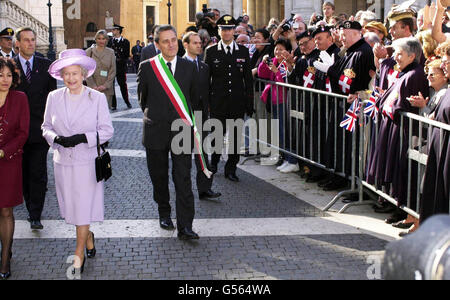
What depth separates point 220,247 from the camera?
5.75 meters

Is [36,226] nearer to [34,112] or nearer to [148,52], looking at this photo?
A: [34,112]

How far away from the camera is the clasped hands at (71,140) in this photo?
5055 millimetres

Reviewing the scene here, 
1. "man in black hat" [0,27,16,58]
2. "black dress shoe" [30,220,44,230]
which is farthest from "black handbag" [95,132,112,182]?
"man in black hat" [0,27,16,58]

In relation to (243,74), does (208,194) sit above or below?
below

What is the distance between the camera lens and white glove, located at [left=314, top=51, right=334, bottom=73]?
7.98 meters

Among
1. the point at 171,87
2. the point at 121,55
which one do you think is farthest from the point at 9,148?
the point at 121,55

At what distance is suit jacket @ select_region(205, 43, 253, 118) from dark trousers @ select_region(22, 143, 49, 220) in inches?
104

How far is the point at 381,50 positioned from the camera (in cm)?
695

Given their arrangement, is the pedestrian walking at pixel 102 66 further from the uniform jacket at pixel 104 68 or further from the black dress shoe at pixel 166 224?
the black dress shoe at pixel 166 224

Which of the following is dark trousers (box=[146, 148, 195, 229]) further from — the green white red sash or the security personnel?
the security personnel

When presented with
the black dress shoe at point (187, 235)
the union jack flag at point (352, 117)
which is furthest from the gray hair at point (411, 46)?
the black dress shoe at point (187, 235)
